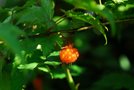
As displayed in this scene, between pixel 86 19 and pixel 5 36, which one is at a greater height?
pixel 5 36

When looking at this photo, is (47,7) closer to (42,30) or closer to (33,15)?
(33,15)

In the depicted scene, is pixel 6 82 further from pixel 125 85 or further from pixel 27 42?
pixel 125 85

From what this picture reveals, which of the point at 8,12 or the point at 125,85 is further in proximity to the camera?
the point at 125,85

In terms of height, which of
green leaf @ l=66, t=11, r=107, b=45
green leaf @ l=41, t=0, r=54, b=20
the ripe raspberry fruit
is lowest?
the ripe raspberry fruit

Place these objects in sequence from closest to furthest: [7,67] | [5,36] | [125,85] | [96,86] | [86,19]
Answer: [5,36]
[86,19]
[7,67]
[125,85]
[96,86]

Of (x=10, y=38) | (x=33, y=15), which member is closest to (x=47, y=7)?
(x=33, y=15)

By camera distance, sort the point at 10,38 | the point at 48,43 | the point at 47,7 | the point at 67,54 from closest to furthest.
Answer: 1. the point at 10,38
2. the point at 47,7
3. the point at 48,43
4. the point at 67,54

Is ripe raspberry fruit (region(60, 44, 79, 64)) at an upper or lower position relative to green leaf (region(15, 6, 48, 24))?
lower

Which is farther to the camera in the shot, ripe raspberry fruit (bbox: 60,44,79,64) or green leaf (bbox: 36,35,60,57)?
ripe raspberry fruit (bbox: 60,44,79,64)

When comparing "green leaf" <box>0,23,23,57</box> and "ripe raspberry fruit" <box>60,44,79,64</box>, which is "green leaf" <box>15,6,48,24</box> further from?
"green leaf" <box>0,23,23,57</box>

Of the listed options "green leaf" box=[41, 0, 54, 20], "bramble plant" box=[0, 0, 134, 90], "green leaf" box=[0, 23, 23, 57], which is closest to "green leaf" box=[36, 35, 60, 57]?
"bramble plant" box=[0, 0, 134, 90]

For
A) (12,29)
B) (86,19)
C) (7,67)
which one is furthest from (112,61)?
(12,29)
